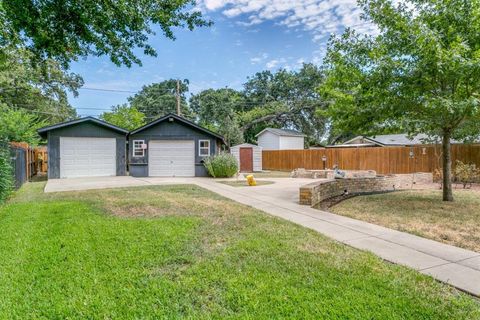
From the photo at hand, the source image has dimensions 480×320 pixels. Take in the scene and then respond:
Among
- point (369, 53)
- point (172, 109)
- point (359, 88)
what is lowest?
point (359, 88)

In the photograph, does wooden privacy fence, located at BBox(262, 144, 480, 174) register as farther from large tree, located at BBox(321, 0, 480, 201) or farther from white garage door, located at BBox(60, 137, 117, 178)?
white garage door, located at BBox(60, 137, 117, 178)

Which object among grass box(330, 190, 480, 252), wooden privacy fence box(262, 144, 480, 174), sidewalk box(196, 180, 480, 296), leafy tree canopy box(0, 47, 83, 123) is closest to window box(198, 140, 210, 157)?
wooden privacy fence box(262, 144, 480, 174)

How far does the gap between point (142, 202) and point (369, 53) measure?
6.73m

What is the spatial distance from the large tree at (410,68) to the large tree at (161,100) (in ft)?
A: 92.3

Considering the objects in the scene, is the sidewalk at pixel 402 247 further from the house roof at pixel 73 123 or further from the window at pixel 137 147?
the house roof at pixel 73 123

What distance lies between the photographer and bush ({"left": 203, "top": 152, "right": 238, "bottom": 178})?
1570 centimetres

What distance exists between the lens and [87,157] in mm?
15562

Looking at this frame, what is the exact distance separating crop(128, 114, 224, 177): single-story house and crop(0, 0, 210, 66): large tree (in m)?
8.73

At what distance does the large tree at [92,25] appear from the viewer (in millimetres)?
5895

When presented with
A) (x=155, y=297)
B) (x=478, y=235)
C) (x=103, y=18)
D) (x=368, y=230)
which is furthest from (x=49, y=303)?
(x=478, y=235)

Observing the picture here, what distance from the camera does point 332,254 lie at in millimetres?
3881

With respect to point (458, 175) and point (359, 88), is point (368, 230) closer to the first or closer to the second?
point (359, 88)

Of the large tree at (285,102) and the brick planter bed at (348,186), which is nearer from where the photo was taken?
the brick planter bed at (348,186)

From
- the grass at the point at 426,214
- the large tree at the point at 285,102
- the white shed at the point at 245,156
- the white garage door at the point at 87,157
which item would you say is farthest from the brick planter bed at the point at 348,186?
the large tree at the point at 285,102
